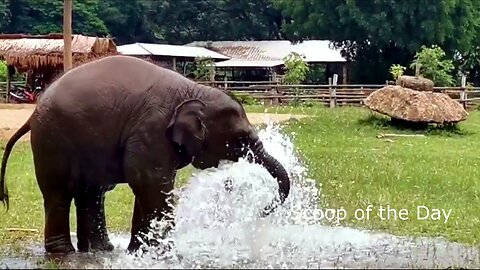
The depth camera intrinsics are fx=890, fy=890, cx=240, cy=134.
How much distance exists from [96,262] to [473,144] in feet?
49.0

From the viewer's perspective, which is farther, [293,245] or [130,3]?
[130,3]

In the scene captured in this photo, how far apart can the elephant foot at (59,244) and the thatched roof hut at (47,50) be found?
78.5 ft

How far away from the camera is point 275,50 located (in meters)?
51.3

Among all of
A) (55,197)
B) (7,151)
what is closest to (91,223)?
(55,197)

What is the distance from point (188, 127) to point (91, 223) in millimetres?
1596

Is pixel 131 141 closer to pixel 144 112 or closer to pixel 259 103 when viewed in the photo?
pixel 144 112

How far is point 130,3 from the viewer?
58438mm

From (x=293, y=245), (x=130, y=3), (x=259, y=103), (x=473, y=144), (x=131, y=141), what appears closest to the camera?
(x=131, y=141)

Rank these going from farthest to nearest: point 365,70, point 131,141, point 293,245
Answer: point 365,70 < point 293,245 < point 131,141

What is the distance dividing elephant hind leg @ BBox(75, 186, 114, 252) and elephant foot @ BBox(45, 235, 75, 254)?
0.28 metres

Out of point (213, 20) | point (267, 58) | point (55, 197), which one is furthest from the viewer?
point (213, 20)

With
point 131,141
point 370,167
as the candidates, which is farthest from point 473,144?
point 131,141

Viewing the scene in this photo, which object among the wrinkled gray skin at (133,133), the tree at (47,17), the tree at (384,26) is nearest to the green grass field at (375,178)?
the wrinkled gray skin at (133,133)

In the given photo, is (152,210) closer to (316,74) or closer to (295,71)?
(295,71)
